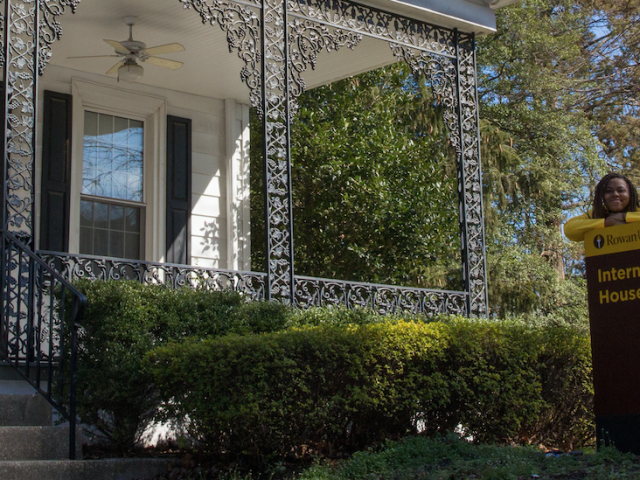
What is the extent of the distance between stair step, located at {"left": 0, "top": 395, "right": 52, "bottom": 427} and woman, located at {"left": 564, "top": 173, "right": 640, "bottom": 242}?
4172 mm

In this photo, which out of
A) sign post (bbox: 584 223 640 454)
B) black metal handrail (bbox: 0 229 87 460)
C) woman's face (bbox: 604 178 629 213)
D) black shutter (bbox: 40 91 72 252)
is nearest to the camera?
sign post (bbox: 584 223 640 454)

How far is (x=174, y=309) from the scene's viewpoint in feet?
22.5

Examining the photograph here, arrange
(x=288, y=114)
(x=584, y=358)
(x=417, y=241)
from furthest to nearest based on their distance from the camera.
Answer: (x=417, y=241) → (x=288, y=114) → (x=584, y=358)

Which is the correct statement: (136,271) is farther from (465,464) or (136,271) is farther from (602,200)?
(602,200)

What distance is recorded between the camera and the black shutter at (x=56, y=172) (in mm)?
9375

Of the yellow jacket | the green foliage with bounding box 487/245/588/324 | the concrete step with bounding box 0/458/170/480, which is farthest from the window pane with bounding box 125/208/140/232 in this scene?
the green foliage with bounding box 487/245/588/324

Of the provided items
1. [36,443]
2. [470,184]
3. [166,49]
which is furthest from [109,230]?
[36,443]

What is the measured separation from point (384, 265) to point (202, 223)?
479 centimetres

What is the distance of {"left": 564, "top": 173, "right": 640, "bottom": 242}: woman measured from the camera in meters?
5.90

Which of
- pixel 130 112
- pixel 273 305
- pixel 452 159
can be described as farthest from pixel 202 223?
pixel 452 159

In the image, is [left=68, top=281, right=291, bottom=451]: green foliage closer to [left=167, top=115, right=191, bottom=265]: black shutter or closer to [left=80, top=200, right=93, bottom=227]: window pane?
[left=80, top=200, right=93, bottom=227]: window pane

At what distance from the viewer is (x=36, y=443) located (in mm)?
5879

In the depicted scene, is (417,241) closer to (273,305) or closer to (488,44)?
(488,44)

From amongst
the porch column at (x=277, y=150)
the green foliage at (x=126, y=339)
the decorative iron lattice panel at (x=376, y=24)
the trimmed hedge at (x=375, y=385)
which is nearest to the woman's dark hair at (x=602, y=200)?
the trimmed hedge at (x=375, y=385)
